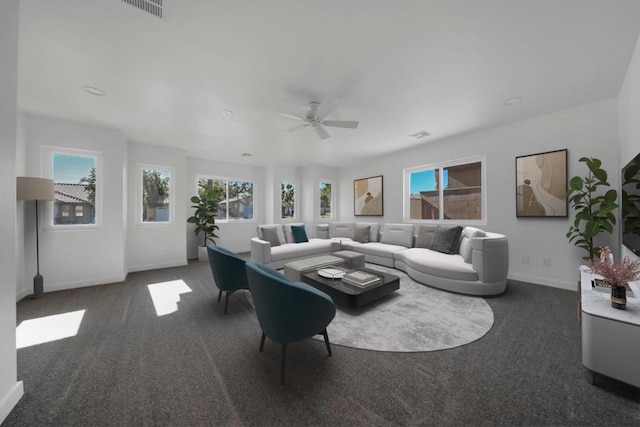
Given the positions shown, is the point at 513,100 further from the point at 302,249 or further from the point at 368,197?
the point at 302,249

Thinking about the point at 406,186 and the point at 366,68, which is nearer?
the point at 366,68

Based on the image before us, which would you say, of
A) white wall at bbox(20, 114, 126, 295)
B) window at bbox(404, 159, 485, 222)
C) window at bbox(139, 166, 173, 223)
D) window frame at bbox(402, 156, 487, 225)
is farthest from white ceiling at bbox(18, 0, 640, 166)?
window at bbox(139, 166, 173, 223)

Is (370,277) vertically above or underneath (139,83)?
underneath

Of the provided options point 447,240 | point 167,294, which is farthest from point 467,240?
point 167,294

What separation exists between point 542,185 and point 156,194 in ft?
24.0

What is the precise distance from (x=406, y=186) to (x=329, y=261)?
3158 mm

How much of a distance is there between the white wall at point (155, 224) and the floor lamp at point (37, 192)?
1.33 metres

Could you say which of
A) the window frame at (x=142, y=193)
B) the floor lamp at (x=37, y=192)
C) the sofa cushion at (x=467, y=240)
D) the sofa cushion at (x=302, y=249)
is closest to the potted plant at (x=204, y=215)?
the window frame at (x=142, y=193)

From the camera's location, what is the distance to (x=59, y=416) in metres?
1.35

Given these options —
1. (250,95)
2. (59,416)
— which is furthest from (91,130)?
(59,416)

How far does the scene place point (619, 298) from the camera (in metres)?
1.58

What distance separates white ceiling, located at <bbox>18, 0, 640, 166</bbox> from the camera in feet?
5.50

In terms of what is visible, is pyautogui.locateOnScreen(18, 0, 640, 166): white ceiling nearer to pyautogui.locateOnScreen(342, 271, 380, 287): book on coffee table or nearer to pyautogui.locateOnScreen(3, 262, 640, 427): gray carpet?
pyautogui.locateOnScreen(342, 271, 380, 287): book on coffee table

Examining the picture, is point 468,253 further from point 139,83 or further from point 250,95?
point 139,83
